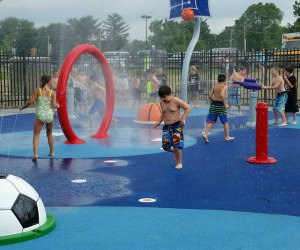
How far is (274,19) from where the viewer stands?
100 metres

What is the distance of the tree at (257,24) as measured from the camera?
9694 cm

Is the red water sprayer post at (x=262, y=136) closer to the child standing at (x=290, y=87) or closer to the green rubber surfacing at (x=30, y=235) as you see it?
the green rubber surfacing at (x=30, y=235)

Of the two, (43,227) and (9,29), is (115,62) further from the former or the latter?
(9,29)

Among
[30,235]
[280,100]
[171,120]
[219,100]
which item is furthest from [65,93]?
[280,100]

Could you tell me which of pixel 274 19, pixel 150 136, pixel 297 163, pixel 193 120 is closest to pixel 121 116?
pixel 193 120

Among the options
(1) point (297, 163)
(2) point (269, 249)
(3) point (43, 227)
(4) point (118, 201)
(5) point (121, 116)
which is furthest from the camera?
(5) point (121, 116)

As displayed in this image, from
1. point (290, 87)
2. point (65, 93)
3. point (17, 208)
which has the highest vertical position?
point (290, 87)

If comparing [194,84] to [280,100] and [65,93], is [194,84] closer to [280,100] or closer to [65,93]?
[280,100]

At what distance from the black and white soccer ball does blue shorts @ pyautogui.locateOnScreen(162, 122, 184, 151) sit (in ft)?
12.3

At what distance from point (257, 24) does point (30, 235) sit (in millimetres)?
100466

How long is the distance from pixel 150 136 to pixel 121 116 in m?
5.66

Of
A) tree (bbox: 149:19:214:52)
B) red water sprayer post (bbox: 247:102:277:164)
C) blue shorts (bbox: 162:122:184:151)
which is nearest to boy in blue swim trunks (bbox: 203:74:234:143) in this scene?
red water sprayer post (bbox: 247:102:277:164)

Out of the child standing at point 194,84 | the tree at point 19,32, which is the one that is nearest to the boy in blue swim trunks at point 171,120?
the child standing at point 194,84

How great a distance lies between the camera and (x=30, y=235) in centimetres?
519
